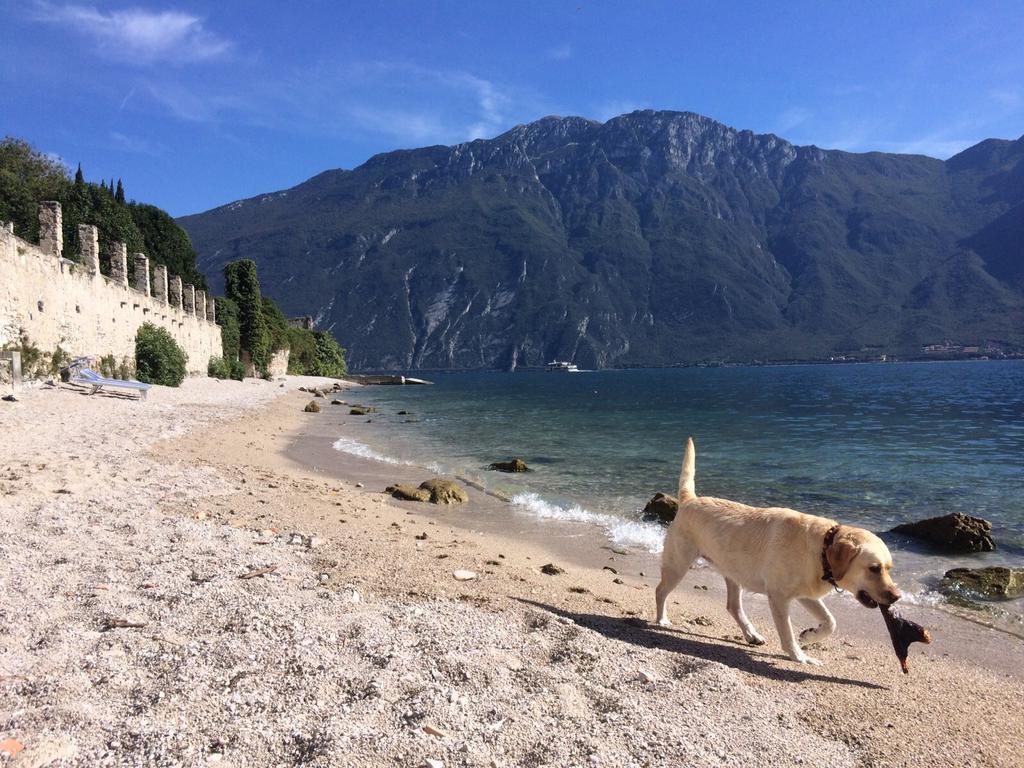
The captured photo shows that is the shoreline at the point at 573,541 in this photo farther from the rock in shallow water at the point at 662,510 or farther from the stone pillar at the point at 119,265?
the stone pillar at the point at 119,265

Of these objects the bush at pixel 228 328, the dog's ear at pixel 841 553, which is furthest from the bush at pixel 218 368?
the dog's ear at pixel 841 553

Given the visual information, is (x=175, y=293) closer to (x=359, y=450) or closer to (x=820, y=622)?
(x=359, y=450)

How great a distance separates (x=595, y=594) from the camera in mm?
6855

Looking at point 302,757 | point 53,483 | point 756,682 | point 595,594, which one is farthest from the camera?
point 53,483

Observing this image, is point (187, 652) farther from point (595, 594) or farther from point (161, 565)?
point (595, 594)

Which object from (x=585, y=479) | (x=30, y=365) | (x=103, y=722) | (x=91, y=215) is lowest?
(x=585, y=479)

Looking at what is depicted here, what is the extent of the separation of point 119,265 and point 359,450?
1987cm

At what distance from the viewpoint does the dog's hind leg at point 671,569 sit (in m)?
5.88

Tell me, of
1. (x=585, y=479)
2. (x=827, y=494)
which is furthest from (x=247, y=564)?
(x=827, y=494)

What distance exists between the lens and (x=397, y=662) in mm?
4043

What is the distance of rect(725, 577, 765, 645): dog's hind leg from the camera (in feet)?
18.5

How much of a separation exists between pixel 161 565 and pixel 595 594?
4.68m

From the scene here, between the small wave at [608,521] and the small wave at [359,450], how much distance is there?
21.1 ft

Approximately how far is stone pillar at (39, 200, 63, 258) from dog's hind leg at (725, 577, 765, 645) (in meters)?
27.1
